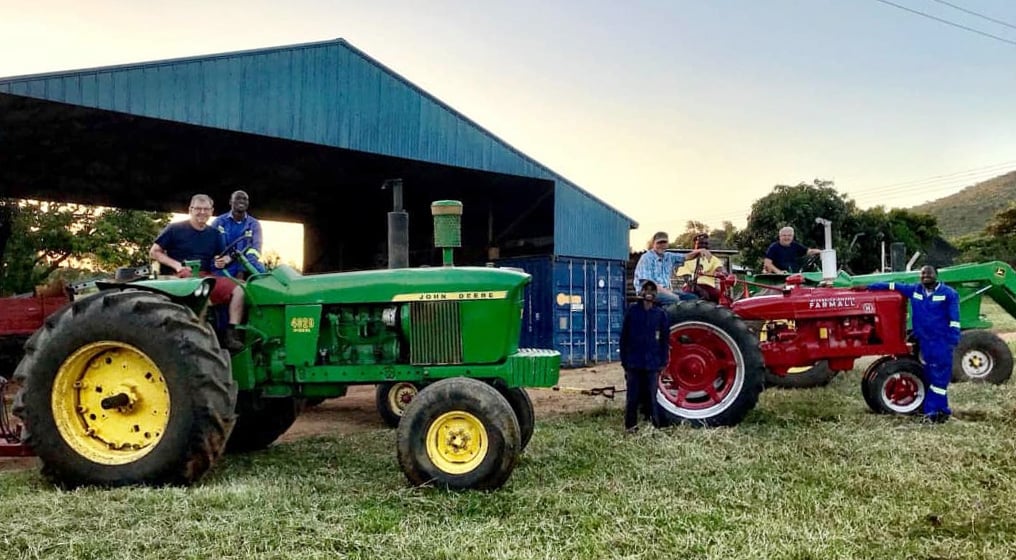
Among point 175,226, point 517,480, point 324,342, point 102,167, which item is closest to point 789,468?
point 517,480

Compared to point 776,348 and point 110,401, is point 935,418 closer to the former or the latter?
point 776,348

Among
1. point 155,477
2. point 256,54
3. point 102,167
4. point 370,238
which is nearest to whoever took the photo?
point 155,477

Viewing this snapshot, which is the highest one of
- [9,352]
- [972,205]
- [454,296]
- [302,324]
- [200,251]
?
[972,205]

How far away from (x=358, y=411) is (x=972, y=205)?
2858 inches

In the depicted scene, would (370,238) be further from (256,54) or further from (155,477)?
(155,477)

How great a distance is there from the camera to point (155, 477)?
4531mm

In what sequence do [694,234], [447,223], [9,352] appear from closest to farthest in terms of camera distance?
1. [447,223]
2. [9,352]
3. [694,234]

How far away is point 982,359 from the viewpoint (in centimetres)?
877

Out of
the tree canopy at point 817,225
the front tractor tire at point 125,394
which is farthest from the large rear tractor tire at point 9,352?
the tree canopy at point 817,225

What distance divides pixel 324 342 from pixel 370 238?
15.1 m

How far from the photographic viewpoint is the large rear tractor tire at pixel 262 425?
6.02 m

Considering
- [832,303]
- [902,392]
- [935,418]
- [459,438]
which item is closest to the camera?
[459,438]

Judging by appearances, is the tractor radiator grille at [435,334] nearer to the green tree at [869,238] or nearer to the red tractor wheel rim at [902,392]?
the red tractor wheel rim at [902,392]

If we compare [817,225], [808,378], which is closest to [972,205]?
[817,225]
